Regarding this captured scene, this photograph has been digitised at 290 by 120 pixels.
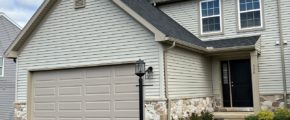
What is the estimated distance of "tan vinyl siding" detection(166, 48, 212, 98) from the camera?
11030 mm

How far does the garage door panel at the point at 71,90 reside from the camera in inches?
485

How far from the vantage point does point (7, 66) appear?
67.3 ft

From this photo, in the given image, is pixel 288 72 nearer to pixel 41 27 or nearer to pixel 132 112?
pixel 132 112

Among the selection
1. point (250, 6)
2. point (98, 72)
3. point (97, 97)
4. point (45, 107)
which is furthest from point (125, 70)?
point (250, 6)

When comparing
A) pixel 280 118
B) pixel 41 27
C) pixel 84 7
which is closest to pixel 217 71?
pixel 280 118

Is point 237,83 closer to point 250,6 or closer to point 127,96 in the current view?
point 250,6

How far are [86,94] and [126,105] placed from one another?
5.53ft

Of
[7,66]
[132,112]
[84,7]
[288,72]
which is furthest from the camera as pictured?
[7,66]

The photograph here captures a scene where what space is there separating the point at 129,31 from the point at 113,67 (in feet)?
4.38

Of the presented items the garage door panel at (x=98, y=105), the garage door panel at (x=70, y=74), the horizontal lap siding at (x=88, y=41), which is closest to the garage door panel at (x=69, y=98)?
the garage door panel at (x=98, y=105)

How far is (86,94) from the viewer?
39.7 ft

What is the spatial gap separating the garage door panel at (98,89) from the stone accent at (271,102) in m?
5.97

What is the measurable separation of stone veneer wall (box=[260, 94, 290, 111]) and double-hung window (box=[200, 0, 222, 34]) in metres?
3.31

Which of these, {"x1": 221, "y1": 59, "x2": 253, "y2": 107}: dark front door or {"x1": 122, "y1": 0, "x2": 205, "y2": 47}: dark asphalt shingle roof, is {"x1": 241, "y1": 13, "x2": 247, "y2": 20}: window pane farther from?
{"x1": 122, "y1": 0, "x2": 205, "y2": 47}: dark asphalt shingle roof
